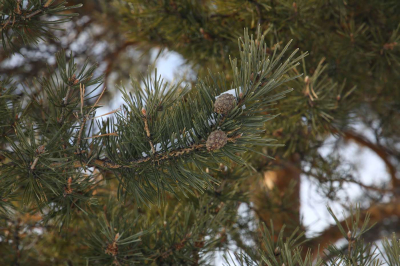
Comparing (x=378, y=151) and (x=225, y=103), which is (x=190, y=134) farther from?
(x=378, y=151)

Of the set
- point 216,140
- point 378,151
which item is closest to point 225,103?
point 216,140

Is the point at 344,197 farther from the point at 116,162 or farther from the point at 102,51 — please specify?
the point at 102,51

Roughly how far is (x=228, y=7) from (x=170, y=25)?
0.56ft

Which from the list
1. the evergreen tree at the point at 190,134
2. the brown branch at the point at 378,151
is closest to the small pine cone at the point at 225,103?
the evergreen tree at the point at 190,134

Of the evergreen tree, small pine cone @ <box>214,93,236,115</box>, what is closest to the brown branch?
the evergreen tree

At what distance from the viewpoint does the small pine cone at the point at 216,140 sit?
0.46m

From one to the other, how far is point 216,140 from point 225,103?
48 millimetres

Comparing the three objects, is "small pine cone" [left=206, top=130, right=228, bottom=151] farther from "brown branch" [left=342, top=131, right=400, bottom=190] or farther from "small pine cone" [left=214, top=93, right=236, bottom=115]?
"brown branch" [left=342, top=131, right=400, bottom=190]

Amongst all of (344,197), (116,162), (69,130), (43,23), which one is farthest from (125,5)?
(344,197)

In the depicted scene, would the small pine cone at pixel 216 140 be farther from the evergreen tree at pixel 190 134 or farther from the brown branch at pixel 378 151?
the brown branch at pixel 378 151

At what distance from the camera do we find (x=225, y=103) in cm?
46

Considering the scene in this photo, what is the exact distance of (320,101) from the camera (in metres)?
0.88

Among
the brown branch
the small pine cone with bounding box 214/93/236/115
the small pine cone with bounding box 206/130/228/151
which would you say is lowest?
the small pine cone with bounding box 206/130/228/151

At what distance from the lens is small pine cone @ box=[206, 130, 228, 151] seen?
0.46 meters
